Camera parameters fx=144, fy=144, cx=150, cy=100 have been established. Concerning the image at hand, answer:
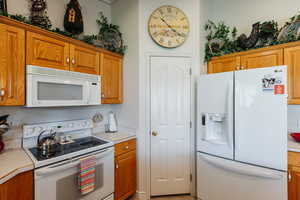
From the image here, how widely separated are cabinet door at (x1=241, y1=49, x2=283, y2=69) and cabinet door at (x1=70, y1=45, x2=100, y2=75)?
205 centimetres

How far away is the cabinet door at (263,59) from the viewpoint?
1.78 meters

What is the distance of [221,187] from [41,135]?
2.24 meters

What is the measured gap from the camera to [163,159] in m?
2.14

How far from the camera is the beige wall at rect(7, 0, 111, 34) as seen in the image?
165 cm

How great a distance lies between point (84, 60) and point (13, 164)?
4.18 feet

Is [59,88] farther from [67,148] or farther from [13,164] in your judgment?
[13,164]

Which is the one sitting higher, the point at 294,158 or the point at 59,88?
the point at 59,88

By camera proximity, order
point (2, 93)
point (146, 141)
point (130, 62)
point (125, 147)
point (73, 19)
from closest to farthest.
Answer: point (2, 93), point (73, 19), point (125, 147), point (146, 141), point (130, 62)

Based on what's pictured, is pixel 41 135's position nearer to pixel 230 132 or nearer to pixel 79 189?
pixel 79 189

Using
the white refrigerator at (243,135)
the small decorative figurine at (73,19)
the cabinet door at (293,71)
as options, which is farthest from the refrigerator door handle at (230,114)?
the small decorative figurine at (73,19)

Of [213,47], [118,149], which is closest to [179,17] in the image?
[213,47]

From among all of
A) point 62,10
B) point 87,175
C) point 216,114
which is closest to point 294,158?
point 216,114

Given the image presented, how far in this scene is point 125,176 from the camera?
2.00m

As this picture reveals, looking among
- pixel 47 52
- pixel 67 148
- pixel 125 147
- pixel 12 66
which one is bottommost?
pixel 125 147
